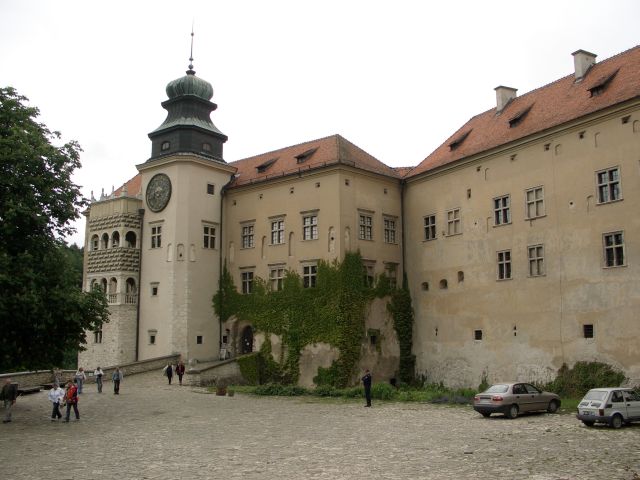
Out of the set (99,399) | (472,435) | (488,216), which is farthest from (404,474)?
(488,216)

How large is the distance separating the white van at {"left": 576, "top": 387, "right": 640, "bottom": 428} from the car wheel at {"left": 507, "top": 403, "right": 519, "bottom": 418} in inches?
97.4

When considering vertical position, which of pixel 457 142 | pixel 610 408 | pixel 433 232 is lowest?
pixel 610 408

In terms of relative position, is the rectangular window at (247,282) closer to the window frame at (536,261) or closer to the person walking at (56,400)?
the window frame at (536,261)

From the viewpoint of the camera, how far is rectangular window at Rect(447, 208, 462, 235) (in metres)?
33.7

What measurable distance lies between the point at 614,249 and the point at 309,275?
15.8 meters

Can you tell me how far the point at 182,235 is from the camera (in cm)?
3888

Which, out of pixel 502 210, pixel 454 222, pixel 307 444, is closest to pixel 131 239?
pixel 454 222

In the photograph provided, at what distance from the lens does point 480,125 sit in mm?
35938

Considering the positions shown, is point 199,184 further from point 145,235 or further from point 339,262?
point 339,262

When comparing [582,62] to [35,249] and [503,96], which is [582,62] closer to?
[503,96]

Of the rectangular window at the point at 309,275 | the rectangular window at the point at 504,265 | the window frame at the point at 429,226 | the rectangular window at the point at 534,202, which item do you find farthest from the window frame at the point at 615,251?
the rectangular window at the point at 309,275

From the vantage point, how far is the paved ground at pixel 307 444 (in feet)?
41.5

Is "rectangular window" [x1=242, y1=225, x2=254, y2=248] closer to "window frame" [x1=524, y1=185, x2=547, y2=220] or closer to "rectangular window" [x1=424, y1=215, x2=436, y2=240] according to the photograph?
"rectangular window" [x1=424, y1=215, x2=436, y2=240]

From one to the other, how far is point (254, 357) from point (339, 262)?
7160 mm
